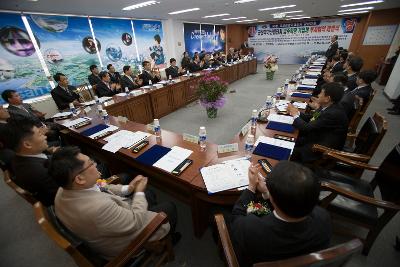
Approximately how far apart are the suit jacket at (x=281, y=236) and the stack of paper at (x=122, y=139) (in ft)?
5.11

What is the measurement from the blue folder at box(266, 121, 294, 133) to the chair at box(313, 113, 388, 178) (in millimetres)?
345

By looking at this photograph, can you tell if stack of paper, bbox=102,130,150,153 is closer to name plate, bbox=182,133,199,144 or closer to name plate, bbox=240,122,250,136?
name plate, bbox=182,133,199,144

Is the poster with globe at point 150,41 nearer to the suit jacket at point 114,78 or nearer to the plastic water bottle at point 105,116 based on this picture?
the suit jacket at point 114,78

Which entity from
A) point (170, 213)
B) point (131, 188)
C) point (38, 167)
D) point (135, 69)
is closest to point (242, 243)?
point (170, 213)

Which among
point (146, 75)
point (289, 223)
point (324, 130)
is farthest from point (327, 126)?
point (146, 75)

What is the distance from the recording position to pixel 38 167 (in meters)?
1.44

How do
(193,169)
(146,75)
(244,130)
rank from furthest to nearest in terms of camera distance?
(146,75) → (244,130) → (193,169)

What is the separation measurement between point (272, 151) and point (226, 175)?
57 cm

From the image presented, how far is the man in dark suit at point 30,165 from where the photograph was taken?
1420 mm

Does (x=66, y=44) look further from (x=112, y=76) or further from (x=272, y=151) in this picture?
(x=272, y=151)

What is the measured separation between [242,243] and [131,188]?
3.26 feet

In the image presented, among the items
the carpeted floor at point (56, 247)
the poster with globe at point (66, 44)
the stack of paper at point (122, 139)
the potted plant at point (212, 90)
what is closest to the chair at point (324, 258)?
the carpeted floor at point (56, 247)

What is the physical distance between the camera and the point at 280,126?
2.27 metres

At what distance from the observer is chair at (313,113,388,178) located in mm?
1742
